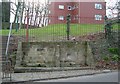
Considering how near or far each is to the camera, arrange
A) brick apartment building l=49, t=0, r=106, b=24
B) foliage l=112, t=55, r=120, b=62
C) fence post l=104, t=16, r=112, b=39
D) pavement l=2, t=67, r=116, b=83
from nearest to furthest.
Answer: pavement l=2, t=67, r=116, b=83 → foliage l=112, t=55, r=120, b=62 → fence post l=104, t=16, r=112, b=39 → brick apartment building l=49, t=0, r=106, b=24

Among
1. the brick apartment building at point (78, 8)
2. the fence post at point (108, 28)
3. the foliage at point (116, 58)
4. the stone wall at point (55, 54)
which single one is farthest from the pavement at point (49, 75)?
the brick apartment building at point (78, 8)

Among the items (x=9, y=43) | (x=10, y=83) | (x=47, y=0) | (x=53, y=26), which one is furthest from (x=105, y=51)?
(x=47, y=0)

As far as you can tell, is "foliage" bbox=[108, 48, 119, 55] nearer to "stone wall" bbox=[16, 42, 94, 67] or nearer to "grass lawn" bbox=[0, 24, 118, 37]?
"stone wall" bbox=[16, 42, 94, 67]

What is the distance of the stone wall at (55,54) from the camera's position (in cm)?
1609

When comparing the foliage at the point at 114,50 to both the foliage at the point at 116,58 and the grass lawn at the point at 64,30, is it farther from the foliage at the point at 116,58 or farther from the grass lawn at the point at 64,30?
the grass lawn at the point at 64,30

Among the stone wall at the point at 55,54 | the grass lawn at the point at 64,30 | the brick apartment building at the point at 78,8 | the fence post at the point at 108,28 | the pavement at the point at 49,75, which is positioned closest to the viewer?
the pavement at the point at 49,75

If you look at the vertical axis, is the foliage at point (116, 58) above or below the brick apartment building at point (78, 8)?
below

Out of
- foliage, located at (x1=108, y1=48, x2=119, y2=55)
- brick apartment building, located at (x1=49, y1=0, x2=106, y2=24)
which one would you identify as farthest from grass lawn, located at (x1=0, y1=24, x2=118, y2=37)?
brick apartment building, located at (x1=49, y1=0, x2=106, y2=24)

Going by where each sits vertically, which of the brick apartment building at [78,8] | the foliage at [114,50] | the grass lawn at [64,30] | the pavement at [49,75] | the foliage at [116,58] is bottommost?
the pavement at [49,75]

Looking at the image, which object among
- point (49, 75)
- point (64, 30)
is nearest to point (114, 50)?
point (64, 30)

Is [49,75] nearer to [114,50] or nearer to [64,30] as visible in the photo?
[114,50]

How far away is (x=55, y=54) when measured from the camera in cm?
1619

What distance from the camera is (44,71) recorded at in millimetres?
14930

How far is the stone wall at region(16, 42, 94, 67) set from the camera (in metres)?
16.1
